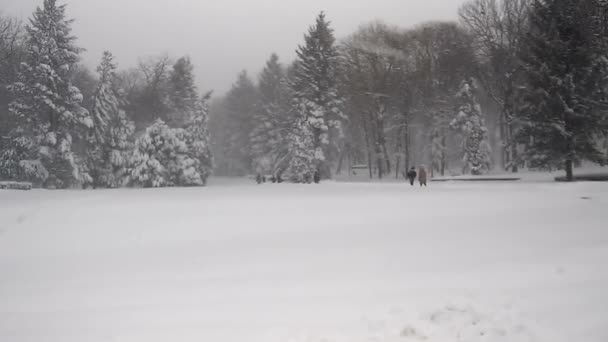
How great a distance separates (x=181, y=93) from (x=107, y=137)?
1105cm

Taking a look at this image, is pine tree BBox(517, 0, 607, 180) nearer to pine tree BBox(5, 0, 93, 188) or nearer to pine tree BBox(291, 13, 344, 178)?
pine tree BBox(291, 13, 344, 178)

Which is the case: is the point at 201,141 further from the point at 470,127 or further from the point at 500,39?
the point at 500,39

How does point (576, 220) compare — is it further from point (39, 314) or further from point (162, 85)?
point (162, 85)

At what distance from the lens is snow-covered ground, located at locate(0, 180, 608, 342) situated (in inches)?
238

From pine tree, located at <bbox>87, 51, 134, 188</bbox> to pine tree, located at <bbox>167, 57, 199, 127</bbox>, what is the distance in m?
7.65

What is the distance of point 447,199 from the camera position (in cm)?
1591

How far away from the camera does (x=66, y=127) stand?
1200 inches

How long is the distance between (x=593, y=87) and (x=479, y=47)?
15220 millimetres

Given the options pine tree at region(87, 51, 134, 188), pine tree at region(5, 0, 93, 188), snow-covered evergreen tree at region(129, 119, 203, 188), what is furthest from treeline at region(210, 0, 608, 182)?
pine tree at region(5, 0, 93, 188)

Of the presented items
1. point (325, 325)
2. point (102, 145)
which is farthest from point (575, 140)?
point (102, 145)

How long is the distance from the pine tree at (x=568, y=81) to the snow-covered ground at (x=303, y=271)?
10.9 metres

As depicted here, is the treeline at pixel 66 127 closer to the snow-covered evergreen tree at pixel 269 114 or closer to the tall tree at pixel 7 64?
the tall tree at pixel 7 64

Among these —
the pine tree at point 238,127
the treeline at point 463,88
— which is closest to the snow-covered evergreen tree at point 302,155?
the treeline at point 463,88

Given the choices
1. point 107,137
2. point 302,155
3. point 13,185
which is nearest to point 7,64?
point 107,137
